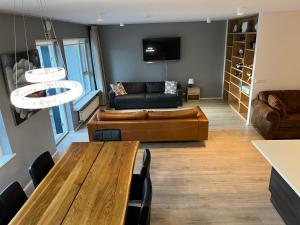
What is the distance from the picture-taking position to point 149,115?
4.68m

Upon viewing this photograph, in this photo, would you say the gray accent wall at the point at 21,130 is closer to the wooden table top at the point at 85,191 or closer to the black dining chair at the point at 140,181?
the wooden table top at the point at 85,191

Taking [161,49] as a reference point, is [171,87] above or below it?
below

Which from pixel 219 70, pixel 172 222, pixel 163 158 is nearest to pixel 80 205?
pixel 172 222

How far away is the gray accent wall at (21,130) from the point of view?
316cm

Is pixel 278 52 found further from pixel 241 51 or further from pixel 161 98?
pixel 161 98

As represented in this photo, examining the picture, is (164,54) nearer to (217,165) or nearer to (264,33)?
(264,33)

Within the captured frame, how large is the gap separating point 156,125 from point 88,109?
273 cm

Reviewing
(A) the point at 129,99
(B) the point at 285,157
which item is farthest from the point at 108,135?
(A) the point at 129,99

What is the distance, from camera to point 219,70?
312 inches

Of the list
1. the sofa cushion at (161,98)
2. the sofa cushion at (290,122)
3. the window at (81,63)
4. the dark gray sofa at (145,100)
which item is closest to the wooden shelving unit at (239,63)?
the sofa cushion at (290,122)

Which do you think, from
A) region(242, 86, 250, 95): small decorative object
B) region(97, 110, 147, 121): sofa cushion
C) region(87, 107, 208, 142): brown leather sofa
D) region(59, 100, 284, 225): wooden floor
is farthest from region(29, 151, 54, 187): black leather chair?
region(242, 86, 250, 95): small decorative object

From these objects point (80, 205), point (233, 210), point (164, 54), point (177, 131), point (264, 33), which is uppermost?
point (264, 33)

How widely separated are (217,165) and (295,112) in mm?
2459

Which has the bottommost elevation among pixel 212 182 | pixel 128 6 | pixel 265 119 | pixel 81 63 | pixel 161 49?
pixel 212 182
